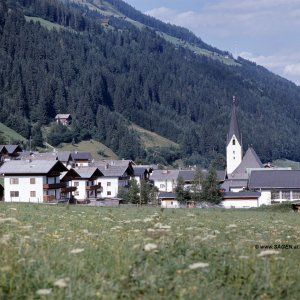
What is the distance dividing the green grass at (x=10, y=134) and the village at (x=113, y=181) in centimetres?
4008

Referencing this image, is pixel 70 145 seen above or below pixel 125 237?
above

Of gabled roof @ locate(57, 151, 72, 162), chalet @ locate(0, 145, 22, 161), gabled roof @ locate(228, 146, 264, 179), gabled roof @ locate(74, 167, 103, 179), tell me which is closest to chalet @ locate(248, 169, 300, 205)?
gabled roof @ locate(74, 167, 103, 179)

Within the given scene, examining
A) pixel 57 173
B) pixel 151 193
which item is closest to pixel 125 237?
pixel 57 173

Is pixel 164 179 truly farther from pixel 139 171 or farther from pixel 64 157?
pixel 64 157

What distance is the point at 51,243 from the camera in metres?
10.1

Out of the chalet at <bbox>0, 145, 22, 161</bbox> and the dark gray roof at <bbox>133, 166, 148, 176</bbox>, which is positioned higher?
the chalet at <bbox>0, 145, 22, 161</bbox>

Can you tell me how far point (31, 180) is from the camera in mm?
67250

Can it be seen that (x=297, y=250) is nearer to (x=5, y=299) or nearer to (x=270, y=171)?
(x=5, y=299)

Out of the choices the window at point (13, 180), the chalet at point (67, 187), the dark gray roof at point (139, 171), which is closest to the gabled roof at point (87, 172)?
the chalet at point (67, 187)

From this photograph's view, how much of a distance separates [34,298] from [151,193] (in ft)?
233

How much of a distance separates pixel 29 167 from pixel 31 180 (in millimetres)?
1702

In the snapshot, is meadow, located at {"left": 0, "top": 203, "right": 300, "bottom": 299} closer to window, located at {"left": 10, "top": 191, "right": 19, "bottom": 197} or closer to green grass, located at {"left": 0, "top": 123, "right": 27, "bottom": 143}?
window, located at {"left": 10, "top": 191, "right": 19, "bottom": 197}

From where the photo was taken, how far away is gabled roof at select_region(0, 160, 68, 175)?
6711cm

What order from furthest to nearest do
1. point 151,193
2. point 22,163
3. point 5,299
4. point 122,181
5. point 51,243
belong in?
1. point 122,181
2. point 151,193
3. point 22,163
4. point 51,243
5. point 5,299
